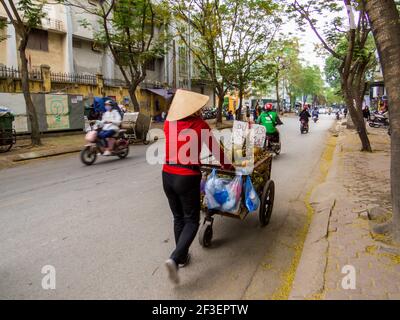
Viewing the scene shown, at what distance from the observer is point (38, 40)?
23016 mm

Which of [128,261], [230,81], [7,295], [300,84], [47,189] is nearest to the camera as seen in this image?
[7,295]

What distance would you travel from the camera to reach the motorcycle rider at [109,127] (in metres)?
10.2

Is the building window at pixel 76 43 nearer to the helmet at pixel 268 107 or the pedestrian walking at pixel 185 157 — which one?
the helmet at pixel 268 107

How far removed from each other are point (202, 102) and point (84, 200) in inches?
146

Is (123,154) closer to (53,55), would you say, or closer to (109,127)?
(109,127)

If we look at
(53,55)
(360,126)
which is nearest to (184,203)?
(360,126)

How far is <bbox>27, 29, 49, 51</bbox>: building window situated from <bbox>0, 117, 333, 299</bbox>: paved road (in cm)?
1858

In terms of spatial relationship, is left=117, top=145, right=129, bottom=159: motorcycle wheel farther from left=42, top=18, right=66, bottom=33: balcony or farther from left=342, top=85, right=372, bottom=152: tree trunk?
left=42, top=18, right=66, bottom=33: balcony

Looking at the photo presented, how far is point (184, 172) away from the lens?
3.24 metres

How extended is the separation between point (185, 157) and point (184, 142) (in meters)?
0.14

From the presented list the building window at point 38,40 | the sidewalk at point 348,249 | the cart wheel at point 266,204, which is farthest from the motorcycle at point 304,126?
the building window at point 38,40
